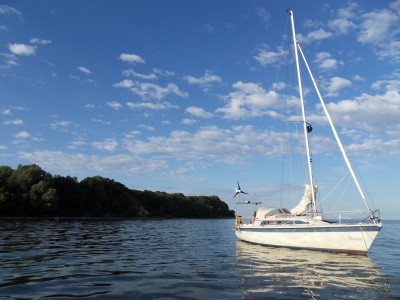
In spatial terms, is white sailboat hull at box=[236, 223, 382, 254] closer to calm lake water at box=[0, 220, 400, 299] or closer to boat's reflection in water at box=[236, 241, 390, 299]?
boat's reflection in water at box=[236, 241, 390, 299]

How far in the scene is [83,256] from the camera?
24.9 metres

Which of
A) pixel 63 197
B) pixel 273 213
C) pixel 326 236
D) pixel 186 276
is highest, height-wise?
pixel 63 197

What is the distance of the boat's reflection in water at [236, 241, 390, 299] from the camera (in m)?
15.2

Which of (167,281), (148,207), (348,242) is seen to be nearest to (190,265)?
(167,281)

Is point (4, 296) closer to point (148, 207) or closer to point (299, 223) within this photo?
point (299, 223)

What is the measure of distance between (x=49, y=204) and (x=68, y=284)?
105578mm

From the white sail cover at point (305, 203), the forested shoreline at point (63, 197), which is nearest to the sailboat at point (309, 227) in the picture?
the white sail cover at point (305, 203)

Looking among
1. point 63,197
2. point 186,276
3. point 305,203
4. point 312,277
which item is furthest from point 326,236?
point 63,197

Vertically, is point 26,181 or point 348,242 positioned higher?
point 26,181

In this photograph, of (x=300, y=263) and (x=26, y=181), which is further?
(x=26, y=181)

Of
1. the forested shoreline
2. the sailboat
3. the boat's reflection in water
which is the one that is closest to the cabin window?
the sailboat

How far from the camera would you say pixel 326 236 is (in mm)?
30297

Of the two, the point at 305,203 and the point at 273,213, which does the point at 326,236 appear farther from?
the point at 273,213

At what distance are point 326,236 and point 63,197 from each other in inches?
4710
